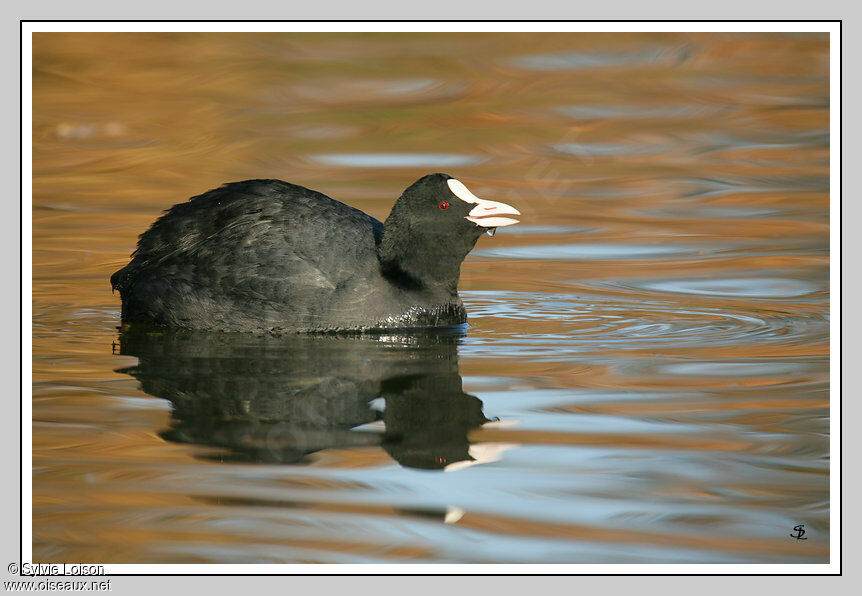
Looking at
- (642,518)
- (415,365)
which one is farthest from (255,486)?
(415,365)

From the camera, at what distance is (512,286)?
9.55 metres

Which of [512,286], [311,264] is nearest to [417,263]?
[311,264]

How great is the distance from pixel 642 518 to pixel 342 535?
118cm

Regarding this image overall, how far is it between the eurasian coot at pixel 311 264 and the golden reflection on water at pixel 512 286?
1.34 feet

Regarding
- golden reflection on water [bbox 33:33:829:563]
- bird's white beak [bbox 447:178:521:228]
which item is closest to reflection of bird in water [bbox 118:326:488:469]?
golden reflection on water [bbox 33:33:829:563]

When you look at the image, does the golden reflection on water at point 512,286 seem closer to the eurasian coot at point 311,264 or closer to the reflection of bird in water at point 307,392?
the reflection of bird in water at point 307,392

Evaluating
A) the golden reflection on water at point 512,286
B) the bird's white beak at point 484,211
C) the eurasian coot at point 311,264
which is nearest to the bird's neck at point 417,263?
the eurasian coot at point 311,264

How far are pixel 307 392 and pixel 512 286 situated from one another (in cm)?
316

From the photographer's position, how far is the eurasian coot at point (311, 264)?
8172 millimetres

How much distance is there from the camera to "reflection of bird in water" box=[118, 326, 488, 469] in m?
5.97

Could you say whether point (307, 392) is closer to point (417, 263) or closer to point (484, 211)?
point (417, 263)

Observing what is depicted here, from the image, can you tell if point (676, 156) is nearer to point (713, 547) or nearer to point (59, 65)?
Answer: point (59, 65)

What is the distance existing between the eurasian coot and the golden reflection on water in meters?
0.41

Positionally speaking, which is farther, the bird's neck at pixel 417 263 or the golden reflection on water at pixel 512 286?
the bird's neck at pixel 417 263
